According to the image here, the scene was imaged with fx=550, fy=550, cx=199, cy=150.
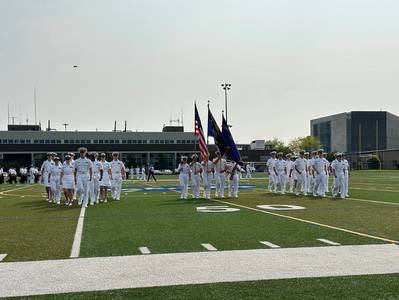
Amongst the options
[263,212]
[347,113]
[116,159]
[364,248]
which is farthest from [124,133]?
[364,248]

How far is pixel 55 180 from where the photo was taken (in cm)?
2069

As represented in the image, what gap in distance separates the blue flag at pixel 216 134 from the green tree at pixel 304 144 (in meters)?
108

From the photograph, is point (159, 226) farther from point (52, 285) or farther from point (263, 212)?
point (52, 285)

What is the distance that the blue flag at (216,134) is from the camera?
23828mm

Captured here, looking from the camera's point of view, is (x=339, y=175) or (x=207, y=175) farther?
(x=207, y=175)

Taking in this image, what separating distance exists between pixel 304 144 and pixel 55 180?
12030 cm

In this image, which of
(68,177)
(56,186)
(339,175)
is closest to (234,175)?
(339,175)

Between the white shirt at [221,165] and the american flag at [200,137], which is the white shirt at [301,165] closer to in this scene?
the white shirt at [221,165]

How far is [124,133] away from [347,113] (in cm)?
6047

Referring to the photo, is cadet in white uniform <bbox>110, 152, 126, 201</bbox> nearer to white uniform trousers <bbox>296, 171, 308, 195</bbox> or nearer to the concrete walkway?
white uniform trousers <bbox>296, 171, 308, 195</bbox>

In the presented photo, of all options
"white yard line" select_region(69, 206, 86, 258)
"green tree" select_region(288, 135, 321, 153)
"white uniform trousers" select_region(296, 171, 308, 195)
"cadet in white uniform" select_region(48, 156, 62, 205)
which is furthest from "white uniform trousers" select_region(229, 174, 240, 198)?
"green tree" select_region(288, 135, 321, 153)

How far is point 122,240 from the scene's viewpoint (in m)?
10.3

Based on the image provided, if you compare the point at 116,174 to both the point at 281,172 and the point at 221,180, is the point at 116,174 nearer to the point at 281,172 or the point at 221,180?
the point at 221,180

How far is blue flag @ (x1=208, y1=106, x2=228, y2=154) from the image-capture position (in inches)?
938
